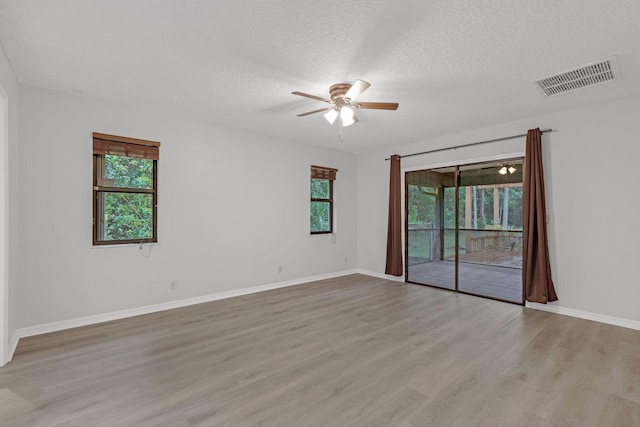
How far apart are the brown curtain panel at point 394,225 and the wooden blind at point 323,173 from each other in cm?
118

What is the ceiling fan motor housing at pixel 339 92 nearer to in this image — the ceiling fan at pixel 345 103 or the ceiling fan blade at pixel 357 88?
the ceiling fan at pixel 345 103

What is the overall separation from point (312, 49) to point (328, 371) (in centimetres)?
268

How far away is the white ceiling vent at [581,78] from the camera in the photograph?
284cm

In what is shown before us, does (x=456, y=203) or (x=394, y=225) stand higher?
(x=456, y=203)

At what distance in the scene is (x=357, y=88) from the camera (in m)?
2.79

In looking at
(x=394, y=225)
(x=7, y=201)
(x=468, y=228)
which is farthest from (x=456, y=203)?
(x=7, y=201)

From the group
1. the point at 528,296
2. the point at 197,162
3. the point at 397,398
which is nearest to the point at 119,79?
the point at 197,162

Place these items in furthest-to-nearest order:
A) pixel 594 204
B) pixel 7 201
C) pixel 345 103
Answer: pixel 594 204, pixel 345 103, pixel 7 201

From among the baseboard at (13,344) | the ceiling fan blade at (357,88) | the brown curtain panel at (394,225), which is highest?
the ceiling fan blade at (357,88)

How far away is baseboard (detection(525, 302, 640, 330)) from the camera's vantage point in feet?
11.7

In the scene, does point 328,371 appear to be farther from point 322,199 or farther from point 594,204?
point 322,199

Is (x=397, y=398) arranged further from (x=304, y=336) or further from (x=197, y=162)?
(x=197, y=162)

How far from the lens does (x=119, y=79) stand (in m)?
3.16

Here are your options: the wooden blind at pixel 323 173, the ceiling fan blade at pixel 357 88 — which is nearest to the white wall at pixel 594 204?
the ceiling fan blade at pixel 357 88
